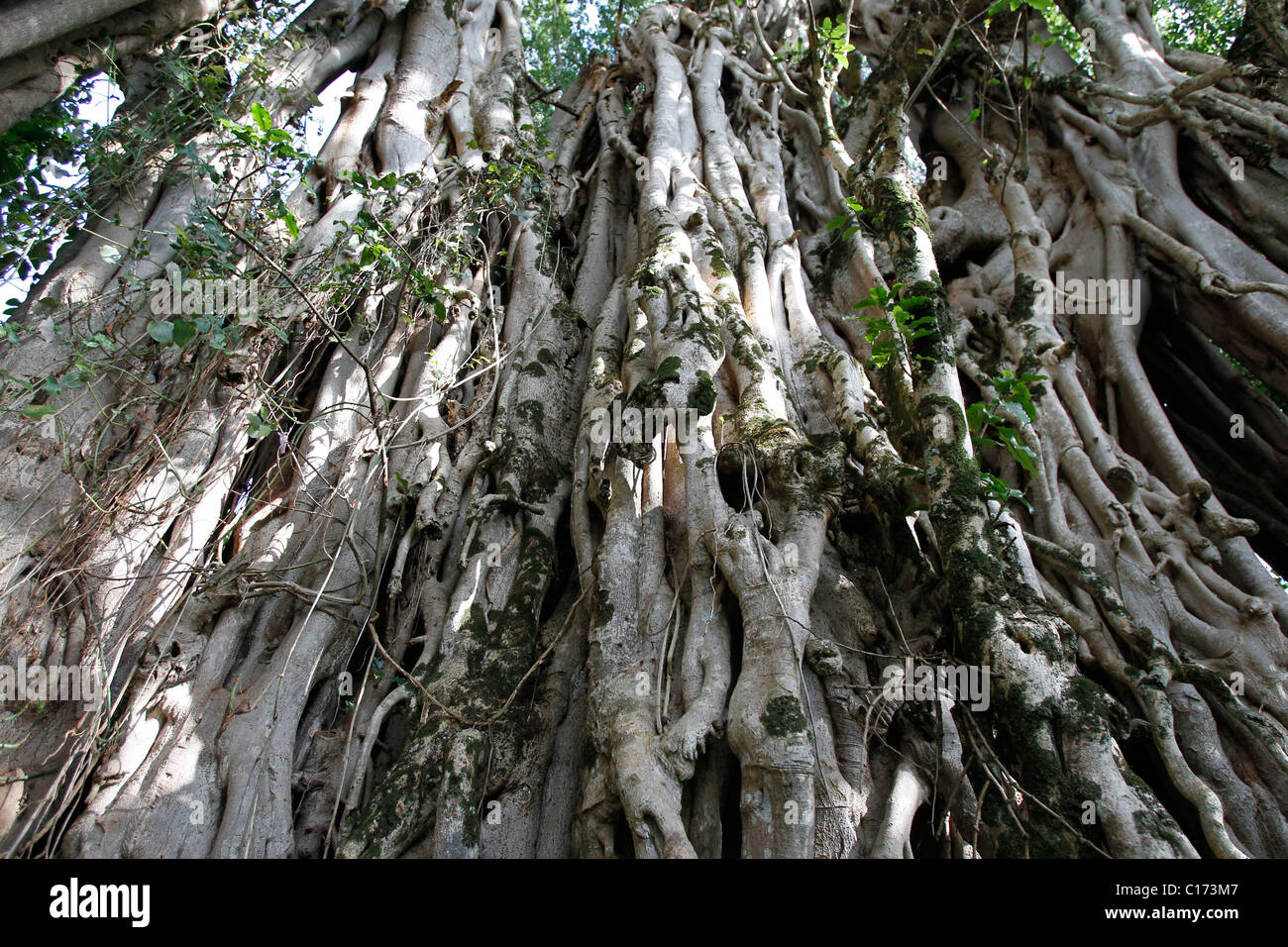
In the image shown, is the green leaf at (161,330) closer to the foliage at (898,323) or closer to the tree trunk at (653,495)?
the tree trunk at (653,495)

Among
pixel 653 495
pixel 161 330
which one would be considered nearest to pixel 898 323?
pixel 653 495

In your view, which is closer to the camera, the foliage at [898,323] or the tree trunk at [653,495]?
the tree trunk at [653,495]

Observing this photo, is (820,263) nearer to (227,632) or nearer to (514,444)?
(514,444)

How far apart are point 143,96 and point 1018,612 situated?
16.0ft

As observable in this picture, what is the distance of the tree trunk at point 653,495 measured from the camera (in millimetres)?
2037

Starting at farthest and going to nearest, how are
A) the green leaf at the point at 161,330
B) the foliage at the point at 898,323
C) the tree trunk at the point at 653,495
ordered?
1. the foliage at the point at 898,323
2. the green leaf at the point at 161,330
3. the tree trunk at the point at 653,495

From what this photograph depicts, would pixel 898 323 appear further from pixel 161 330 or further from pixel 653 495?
pixel 161 330

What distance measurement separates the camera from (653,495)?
2641mm

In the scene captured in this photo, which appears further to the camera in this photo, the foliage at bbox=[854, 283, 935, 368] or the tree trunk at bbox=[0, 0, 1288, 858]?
the foliage at bbox=[854, 283, 935, 368]

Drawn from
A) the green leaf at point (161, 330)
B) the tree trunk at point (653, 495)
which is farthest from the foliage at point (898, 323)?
the green leaf at point (161, 330)

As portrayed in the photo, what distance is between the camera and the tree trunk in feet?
6.68

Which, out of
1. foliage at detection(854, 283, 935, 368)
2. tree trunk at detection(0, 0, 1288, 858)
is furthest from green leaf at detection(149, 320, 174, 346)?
foliage at detection(854, 283, 935, 368)

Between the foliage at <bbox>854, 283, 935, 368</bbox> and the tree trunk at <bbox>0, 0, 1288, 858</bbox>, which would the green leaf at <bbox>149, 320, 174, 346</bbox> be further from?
the foliage at <bbox>854, 283, 935, 368</bbox>
